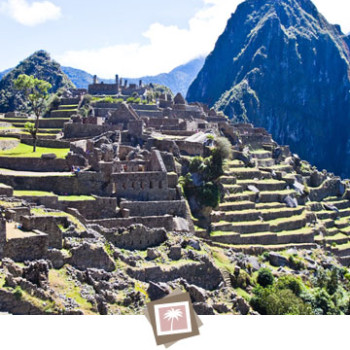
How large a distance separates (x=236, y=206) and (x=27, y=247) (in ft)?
81.1

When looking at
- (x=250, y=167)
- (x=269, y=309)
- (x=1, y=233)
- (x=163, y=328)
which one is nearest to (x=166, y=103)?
(x=250, y=167)

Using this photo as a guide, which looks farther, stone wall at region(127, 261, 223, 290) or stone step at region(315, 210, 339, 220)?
stone step at region(315, 210, 339, 220)

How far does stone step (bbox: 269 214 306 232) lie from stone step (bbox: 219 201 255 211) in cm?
230

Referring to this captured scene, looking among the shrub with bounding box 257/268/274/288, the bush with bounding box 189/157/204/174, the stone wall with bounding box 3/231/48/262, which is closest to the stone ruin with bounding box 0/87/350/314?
the stone wall with bounding box 3/231/48/262

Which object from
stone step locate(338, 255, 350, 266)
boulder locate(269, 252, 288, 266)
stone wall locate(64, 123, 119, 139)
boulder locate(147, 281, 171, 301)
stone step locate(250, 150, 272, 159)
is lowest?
stone step locate(338, 255, 350, 266)

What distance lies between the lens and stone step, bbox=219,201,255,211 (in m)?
44.8

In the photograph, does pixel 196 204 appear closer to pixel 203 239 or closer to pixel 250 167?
pixel 203 239

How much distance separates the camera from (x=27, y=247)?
23.5 metres

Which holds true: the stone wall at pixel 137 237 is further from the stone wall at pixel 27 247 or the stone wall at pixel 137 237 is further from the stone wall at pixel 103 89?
the stone wall at pixel 103 89

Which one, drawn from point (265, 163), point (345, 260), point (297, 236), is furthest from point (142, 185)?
point (265, 163)

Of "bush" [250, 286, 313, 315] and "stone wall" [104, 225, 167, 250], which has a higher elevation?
"stone wall" [104, 225, 167, 250]

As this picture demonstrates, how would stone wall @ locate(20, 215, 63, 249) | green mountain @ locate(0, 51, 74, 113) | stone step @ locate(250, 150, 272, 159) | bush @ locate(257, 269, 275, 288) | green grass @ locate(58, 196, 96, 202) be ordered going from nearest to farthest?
1. stone wall @ locate(20, 215, 63, 249)
2. green grass @ locate(58, 196, 96, 202)
3. bush @ locate(257, 269, 275, 288)
4. stone step @ locate(250, 150, 272, 159)
5. green mountain @ locate(0, 51, 74, 113)

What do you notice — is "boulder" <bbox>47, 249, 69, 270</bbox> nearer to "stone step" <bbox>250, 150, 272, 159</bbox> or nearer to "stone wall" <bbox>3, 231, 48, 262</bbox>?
"stone wall" <bbox>3, 231, 48, 262</bbox>

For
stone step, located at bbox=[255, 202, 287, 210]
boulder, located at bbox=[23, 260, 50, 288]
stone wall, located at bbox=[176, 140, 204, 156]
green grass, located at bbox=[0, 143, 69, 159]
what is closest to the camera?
boulder, located at bbox=[23, 260, 50, 288]
